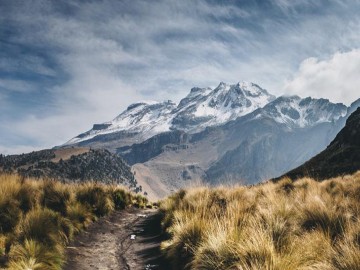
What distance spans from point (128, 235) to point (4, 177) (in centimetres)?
586

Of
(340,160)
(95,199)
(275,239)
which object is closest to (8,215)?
(95,199)

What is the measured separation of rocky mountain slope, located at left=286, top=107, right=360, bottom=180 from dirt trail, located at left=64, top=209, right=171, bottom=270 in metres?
22.8

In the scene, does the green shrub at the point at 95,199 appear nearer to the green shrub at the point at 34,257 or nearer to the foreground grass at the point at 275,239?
the foreground grass at the point at 275,239

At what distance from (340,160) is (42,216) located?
139 ft

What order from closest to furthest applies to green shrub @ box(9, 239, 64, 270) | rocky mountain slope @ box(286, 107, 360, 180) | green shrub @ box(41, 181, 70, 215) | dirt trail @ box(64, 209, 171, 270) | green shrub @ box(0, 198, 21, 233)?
green shrub @ box(9, 239, 64, 270), dirt trail @ box(64, 209, 171, 270), green shrub @ box(0, 198, 21, 233), green shrub @ box(41, 181, 70, 215), rocky mountain slope @ box(286, 107, 360, 180)

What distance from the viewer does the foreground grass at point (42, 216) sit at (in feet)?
33.3

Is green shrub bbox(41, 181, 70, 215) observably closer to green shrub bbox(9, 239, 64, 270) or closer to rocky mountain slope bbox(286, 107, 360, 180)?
green shrub bbox(9, 239, 64, 270)

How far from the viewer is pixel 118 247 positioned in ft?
49.0

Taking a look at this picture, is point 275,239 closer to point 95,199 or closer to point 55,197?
point 55,197

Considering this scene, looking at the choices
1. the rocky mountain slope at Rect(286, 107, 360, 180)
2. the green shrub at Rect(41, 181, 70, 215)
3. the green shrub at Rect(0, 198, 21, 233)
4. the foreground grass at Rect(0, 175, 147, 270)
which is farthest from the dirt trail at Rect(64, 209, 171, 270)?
the rocky mountain slope at Rect(286, 107, 360, 180)

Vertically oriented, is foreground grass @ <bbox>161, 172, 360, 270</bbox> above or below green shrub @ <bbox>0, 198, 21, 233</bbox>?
below

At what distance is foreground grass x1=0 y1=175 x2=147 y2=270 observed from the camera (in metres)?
→ 10.1

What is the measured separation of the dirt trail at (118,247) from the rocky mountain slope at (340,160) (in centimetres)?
2282

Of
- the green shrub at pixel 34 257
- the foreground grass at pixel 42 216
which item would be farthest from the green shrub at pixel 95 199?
the green shrub at pixel 34 257
